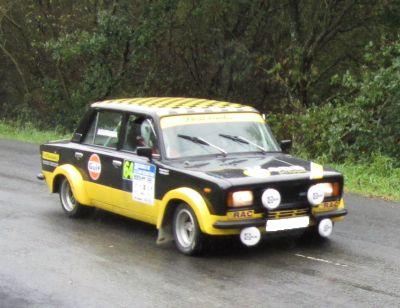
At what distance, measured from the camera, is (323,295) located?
6.29m

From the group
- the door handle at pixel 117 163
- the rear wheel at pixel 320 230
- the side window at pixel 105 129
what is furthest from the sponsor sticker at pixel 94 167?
the rear wheel at pixel 320 230

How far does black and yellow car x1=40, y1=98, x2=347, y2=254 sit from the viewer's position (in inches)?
289

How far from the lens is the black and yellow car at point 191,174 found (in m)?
7.35

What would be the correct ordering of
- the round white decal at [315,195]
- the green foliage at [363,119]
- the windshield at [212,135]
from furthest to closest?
the green foliage at [363,119] < the windshield at [212,135] < the round white decal at [315,195]

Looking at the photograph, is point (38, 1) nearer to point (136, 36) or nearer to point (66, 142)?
point (136, 36)

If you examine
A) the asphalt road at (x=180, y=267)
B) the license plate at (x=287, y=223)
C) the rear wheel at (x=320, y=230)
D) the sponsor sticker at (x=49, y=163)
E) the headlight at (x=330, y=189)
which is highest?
the headlight at (x=330, y=189)

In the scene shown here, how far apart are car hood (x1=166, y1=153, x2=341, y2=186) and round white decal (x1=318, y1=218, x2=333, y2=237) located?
1.61 ft

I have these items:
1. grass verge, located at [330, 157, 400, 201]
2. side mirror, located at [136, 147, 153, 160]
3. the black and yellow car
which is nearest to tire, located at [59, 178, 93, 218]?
the black and yellow car

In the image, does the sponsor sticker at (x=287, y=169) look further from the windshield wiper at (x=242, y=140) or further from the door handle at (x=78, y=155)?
the door handle at (x=78, y=155)

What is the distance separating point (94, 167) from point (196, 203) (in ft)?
7.18

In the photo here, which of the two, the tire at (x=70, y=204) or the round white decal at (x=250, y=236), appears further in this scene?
the tire at (x=70, y=204)

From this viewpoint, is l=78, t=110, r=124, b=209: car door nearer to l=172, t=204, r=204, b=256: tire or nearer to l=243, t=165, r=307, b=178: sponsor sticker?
l=172, t=204, r=204, b=256: tire

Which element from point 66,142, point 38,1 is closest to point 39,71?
point 38,1

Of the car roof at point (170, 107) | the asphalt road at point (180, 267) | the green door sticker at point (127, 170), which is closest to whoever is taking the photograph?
the asphalt road at point (180, 267)
